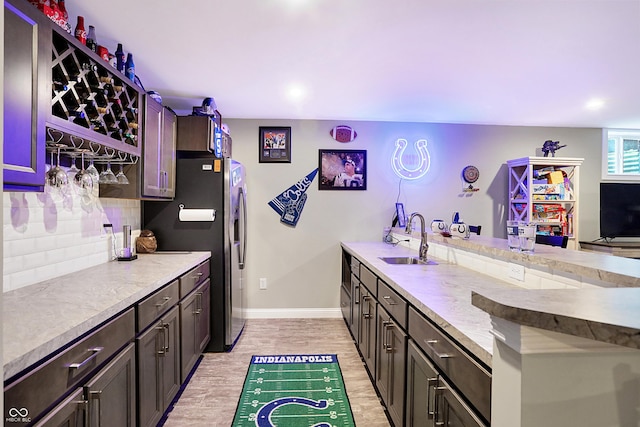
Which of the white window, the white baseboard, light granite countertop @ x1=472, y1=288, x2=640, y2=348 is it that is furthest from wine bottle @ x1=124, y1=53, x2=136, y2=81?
the white window

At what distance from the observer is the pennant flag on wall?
163 inches

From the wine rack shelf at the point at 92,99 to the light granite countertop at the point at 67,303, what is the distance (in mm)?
754

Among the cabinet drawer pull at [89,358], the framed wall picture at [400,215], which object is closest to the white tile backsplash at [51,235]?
the cabinet drawer pull at [89,358]

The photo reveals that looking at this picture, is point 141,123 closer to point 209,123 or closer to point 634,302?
point 209,123

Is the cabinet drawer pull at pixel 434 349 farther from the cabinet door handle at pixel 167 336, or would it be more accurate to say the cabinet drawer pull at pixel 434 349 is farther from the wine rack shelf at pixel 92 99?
the wine rack shelf at pixel 92 99

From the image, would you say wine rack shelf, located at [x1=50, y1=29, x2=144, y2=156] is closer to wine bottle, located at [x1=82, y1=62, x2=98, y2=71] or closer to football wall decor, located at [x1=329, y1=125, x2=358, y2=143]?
wine bottle, located at [x1=82, y1=62, x2=98, y2=71]

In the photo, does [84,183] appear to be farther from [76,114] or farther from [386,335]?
[386,335]

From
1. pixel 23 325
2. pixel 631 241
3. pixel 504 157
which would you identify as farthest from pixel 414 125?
pixel 23 325

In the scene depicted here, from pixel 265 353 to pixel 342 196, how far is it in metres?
1.93

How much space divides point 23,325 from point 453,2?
232 cm

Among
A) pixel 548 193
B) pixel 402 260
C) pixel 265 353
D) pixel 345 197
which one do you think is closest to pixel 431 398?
pixel 402 260

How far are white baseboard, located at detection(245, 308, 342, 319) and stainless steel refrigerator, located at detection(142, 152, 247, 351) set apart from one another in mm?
935

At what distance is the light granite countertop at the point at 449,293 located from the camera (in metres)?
1.14

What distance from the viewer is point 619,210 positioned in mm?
4383
